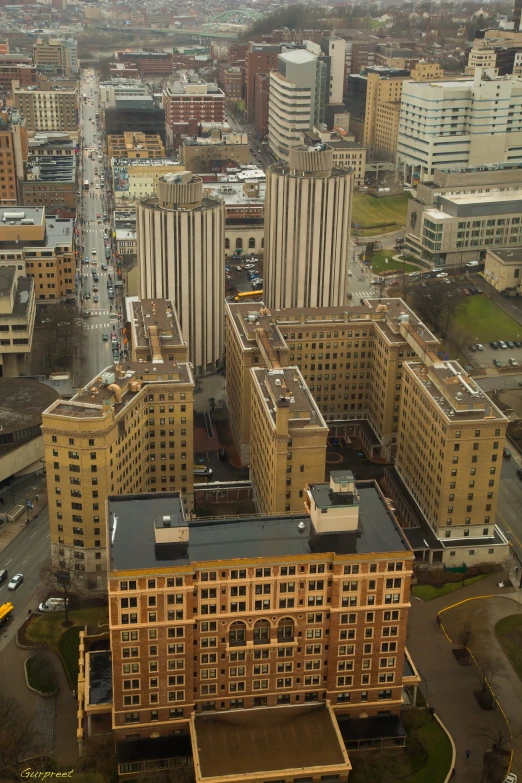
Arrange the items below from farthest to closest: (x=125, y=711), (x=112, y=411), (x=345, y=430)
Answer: (x=345, y=430) → (x=112, y=411) → (x=125, y=711)

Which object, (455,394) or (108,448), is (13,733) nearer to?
(108,448)

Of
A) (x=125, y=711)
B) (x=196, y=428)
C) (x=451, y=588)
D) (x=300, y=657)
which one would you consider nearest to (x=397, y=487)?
(x=451, y=588)

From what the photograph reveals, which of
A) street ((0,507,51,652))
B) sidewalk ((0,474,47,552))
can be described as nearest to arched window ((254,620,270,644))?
street ((0,507,51,652))

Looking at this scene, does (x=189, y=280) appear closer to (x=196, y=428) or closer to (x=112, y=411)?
(x=196, y=428)

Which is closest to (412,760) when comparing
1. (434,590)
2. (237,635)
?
(237,635)

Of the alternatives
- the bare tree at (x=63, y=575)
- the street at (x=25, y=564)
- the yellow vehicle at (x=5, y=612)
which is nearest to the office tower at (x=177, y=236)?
the street at (x=25, y=564)

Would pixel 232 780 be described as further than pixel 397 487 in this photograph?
No
